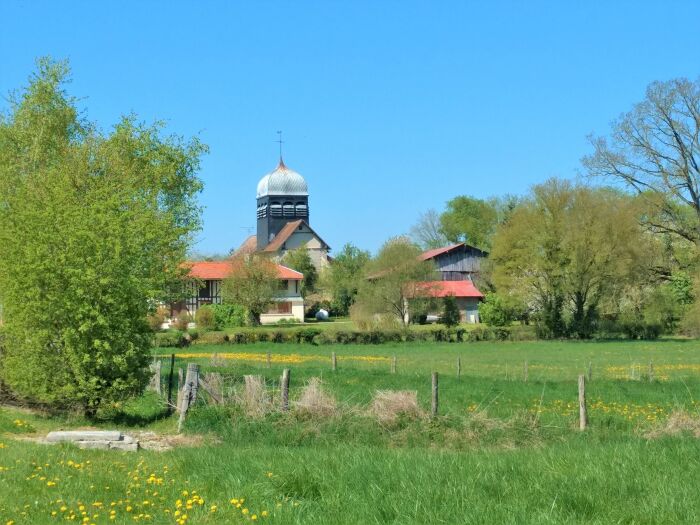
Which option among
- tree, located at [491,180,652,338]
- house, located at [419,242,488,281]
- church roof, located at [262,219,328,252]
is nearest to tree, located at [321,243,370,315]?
house, located at [419,242,488,281]

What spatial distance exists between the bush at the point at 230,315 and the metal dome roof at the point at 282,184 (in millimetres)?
61416

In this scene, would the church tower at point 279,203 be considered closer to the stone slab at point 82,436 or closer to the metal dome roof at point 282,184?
the metal dome roof at point 282,184

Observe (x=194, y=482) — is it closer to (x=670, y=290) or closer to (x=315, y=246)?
(x=670, y=290)

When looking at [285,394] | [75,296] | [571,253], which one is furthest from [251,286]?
[285,394]

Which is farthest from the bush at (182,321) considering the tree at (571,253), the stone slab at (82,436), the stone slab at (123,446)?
the stone slab at (123,446)

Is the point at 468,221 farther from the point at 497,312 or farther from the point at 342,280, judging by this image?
the point at 497,312

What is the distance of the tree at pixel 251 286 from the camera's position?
8131 cm

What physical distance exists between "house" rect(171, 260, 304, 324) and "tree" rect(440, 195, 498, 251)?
37.4 meters

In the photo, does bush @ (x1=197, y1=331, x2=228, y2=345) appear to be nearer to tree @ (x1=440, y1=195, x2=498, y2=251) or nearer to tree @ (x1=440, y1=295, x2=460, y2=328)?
tree @ (x1=440, y1=295, x2=460, y2=328)

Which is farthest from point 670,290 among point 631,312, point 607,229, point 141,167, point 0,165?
point 0,165

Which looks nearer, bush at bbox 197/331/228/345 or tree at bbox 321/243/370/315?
bush at bbox 197/331/228/345

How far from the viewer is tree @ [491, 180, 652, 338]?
67.7 meters

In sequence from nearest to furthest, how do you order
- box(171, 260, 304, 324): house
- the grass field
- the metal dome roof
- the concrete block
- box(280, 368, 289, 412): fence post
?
1. the grass field
2. the concrete block
3. box(280, 368, 289, 412): fence post
4. box(171, 260, 304, 324): house
5. the metal dome roof

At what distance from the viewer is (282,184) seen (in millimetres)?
141750
